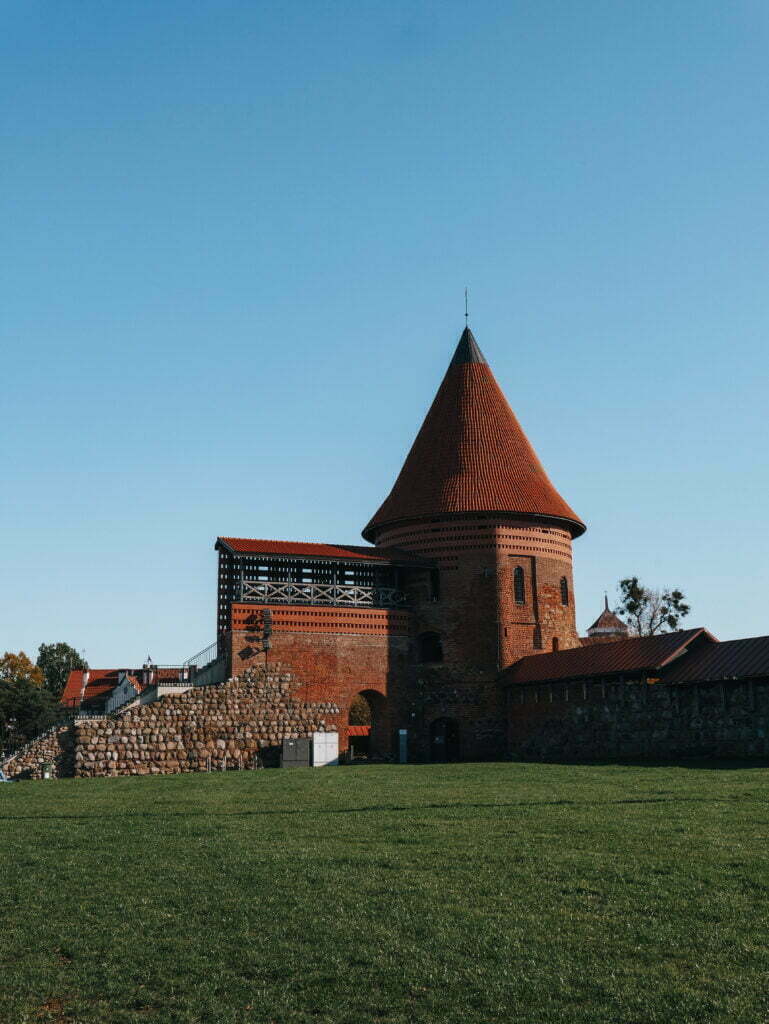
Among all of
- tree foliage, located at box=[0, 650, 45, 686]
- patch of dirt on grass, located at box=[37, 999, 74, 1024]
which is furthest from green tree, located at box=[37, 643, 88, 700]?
patch of dirt on grass, located at box=[37, 999, 74, 1024]

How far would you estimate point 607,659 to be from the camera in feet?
90.7

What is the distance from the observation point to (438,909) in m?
8.23

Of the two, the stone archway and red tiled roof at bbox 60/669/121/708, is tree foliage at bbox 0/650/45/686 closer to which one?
red tiled roof at bbox 60/669/121/708

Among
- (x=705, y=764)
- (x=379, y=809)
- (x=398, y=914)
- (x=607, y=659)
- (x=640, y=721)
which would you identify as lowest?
(x=398, y=914)

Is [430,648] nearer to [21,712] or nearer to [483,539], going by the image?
[483,539]

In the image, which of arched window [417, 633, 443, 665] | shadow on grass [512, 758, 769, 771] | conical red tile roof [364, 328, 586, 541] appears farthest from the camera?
conical red tile roof [364, 328, 586, 541]

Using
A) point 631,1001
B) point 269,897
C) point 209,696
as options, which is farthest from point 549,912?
point 209,696

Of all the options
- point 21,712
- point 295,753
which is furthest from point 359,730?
point 21,712

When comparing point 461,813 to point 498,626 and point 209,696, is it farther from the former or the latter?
point 498,626

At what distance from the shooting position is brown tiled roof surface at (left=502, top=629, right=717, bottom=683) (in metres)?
25.8

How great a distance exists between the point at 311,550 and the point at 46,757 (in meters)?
9.91

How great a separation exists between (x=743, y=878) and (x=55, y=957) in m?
5.83

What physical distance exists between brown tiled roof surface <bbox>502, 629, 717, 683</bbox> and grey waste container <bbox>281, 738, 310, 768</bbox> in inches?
283

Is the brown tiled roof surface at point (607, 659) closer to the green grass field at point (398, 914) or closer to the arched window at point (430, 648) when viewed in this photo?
the arched window at point (430, 648)
